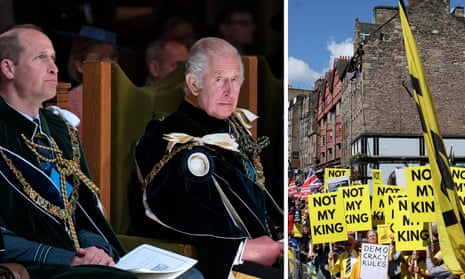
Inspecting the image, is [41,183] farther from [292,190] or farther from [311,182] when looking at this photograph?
[311,182]

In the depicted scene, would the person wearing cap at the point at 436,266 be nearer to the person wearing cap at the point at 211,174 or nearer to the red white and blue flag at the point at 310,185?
the red white and blue flag at the point at 310,185

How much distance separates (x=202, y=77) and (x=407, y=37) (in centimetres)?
190

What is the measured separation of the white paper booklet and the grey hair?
2.55 feet

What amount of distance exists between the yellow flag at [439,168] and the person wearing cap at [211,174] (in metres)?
1.67

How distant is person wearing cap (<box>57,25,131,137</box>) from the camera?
307 cm

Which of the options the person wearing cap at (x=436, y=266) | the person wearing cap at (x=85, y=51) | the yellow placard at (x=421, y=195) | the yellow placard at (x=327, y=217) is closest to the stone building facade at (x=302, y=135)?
the yellow placard at (x=327, y=217)

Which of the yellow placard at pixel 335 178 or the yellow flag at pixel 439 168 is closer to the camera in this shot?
the yellow flag at pixel 439 168

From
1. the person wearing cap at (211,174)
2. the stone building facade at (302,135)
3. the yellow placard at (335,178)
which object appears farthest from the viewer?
the stone building facade at (302,135)

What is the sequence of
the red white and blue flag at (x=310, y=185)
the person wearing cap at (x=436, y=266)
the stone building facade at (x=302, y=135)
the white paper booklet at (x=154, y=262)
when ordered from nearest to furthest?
the white paper booklet at (x=154, y=262), the person wearing cap at (x=436, y=266), the red white and blue flag at (x=310, y=185), the stone building facade at (x=302, y=135)

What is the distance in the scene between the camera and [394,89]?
7449 millimetres

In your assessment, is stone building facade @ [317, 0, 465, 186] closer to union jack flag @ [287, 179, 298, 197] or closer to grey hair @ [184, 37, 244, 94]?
union jack flag @ [287, 179, 298, 197]

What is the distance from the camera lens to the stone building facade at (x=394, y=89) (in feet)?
23.4

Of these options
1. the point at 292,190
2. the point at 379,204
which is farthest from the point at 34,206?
the point at 292,190

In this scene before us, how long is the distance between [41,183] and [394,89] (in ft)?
17.4
